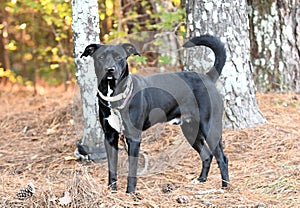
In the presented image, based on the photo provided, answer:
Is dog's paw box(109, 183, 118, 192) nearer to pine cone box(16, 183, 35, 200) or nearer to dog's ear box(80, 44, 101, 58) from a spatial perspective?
pine cone box(16, 183, 35, 200)

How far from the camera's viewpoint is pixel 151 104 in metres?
3.77

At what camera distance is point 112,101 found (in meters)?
3.51

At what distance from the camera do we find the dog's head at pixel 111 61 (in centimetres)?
337

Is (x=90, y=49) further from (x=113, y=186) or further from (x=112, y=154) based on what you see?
(x=113, y=186)

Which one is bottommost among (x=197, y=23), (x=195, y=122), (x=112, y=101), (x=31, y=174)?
(x=31, y=174)

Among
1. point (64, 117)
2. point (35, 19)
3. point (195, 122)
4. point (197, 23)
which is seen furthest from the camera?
point (35, 19)

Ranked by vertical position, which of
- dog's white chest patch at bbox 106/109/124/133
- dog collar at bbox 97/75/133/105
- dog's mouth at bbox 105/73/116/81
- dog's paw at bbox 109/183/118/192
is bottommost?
dog's paw at bbox 109/183/118/192

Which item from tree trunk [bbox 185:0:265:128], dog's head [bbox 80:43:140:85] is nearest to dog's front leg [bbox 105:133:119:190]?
dog's head [bbox 80:43:140:85]

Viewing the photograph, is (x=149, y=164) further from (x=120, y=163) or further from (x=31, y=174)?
(x=31, y=174)

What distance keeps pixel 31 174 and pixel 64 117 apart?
1718 mm

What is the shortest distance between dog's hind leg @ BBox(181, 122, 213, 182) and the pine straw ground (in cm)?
9

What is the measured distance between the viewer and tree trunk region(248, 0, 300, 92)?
6.04 metres

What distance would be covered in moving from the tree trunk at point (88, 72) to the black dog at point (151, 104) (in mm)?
743

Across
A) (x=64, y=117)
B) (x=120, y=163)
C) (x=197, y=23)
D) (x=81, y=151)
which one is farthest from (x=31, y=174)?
(x=197, y=23)
